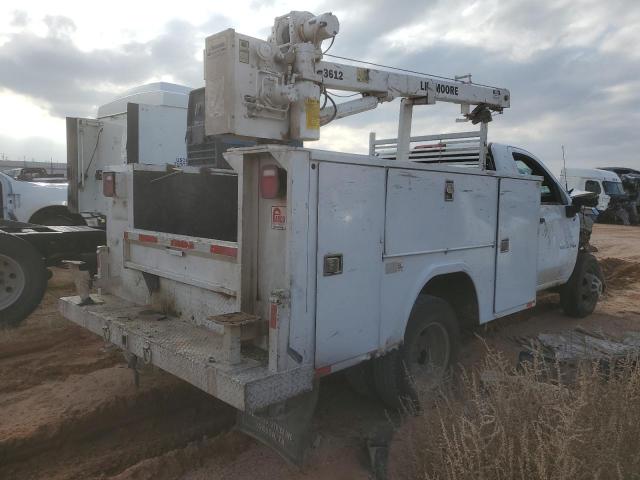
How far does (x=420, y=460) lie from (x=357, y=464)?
459mm

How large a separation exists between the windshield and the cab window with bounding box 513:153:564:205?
21.2 meters

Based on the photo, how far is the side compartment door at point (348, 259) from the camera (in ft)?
9.77

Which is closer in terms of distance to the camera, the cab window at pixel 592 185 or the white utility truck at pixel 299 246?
the white utility truck at pixel 299 246

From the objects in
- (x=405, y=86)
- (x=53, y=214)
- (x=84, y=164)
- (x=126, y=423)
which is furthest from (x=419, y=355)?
(x=53, y=214)

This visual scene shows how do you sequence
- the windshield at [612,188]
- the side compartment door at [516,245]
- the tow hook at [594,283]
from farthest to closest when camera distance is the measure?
the windshield at [612,188] < the tow hook at [594,283] < the side compartment door at [516,245]

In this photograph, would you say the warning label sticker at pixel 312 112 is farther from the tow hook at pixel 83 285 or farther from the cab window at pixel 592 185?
the cab window at pixel 592 185

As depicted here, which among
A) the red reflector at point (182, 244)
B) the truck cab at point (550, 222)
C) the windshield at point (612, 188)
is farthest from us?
the windshield at point (612, 188)

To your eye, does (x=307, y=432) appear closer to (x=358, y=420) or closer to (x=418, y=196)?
(x=358, y=420)

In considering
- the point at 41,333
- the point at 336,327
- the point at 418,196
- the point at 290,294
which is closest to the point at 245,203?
the point at 290,294

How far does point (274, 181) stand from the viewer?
2900 mm

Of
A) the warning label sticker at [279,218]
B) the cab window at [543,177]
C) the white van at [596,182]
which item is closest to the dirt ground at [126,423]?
the warning label sticker at [279,218]

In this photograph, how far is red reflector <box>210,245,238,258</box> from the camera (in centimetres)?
320

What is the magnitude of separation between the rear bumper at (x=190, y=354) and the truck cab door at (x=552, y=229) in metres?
3.59

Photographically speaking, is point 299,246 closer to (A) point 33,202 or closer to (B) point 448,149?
(B) point 448,149
